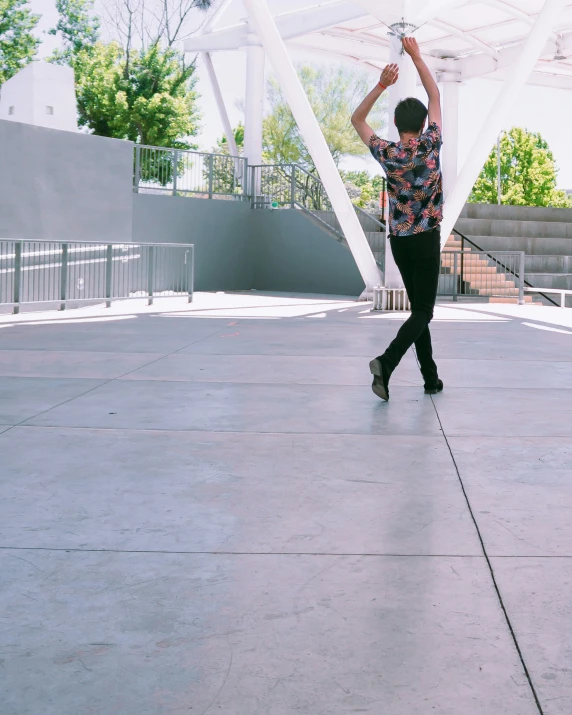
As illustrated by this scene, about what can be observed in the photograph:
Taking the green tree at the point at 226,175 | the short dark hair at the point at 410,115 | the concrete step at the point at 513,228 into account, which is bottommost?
the short dark hair at the point at 410,115

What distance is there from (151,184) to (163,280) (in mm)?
3823

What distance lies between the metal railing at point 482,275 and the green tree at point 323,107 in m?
45.9

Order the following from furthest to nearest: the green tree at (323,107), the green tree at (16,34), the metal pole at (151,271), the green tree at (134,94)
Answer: the green tree at (323,107)
the green tree at (16,34)
the green tree at (134,94)
the metal pole at (151,271)

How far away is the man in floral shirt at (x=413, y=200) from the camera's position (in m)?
5.96

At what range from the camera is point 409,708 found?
1958mm

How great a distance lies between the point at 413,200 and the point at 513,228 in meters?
22.8

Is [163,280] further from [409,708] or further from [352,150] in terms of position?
[352,150]

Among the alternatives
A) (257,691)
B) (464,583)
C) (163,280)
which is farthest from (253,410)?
(163,280)

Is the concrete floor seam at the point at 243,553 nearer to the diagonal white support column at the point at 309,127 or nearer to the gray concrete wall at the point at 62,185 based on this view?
the gray concrete wall at the point at 62,185

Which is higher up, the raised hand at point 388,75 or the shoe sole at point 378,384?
the raised hand at point 388,75

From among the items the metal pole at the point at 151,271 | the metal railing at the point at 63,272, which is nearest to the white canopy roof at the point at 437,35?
the metal pole at the point at 151,271

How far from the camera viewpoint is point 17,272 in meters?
13.9

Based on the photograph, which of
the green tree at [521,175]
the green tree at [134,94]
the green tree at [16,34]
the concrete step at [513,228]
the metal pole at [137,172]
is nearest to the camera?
the metal pole at [137,172]

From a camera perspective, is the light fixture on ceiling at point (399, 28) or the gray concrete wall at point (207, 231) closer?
the light fixture on ceiling at point (399, 28)
